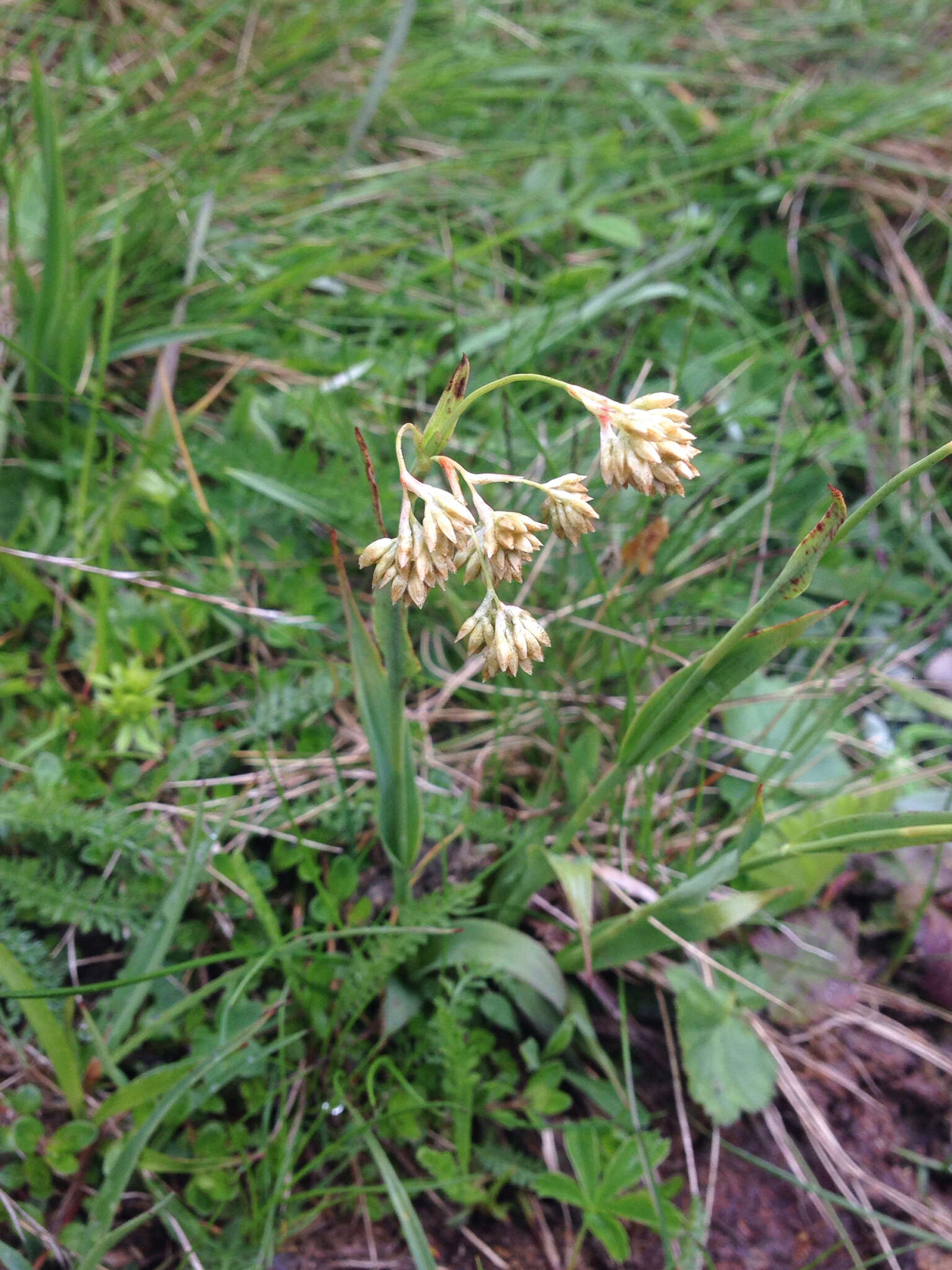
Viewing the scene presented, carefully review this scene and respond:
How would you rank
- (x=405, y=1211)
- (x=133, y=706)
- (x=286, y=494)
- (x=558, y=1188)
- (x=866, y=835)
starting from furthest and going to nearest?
(x=286, y=494)
(x=133, y=706)
(x=558, y=1188)
(x=405, y=1211)
(x=866, y=835)

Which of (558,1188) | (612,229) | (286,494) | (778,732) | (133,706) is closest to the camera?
(558,1188)

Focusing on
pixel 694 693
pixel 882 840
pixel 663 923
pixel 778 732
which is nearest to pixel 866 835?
pixel 882 840

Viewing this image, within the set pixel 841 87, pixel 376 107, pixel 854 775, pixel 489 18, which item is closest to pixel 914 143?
pixel 841 87

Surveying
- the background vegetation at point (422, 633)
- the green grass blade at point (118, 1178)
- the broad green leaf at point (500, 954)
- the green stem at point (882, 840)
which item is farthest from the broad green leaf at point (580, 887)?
the green grass blade at point (118, 1178)

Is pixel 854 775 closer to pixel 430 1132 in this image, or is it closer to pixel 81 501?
pixel 430 1132

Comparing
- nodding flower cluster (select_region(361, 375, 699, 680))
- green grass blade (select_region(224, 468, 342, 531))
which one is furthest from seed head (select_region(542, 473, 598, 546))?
green grass blade (select_region(224, 468, 342, 531))

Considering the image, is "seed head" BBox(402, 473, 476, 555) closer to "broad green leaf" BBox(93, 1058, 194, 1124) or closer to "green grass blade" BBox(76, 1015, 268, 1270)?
"green grass blade" BBox(76, 1015, 268, 1270)

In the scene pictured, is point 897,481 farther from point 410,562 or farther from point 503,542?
point 410,562
